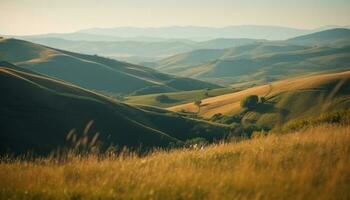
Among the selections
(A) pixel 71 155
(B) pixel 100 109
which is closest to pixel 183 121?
(B) pixel 100 109

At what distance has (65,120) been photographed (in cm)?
10744

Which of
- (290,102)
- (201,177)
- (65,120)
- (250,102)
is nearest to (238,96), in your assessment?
(250,102)

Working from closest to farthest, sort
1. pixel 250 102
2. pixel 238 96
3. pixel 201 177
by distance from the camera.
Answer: pixel 201 177
pixel 250 102
pixel 238 96

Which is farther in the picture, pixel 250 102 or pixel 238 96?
pixel 238 96

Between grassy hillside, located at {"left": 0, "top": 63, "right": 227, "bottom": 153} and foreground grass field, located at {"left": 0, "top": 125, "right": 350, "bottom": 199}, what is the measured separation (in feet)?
240

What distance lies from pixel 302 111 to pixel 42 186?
15382cm

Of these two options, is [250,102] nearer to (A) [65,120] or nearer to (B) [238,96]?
(B) [238,96]

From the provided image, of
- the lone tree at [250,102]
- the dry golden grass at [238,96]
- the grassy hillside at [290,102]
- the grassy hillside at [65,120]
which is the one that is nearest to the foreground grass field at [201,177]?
the grassy hillside at [65,120]

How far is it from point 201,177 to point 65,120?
102099mm

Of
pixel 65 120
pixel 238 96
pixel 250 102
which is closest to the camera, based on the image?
pixel 65 120

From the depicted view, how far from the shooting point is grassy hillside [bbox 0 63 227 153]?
91812 mm

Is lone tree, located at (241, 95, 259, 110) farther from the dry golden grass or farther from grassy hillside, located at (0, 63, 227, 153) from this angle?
grassy hillside, located at (0, 63, 227, 153)

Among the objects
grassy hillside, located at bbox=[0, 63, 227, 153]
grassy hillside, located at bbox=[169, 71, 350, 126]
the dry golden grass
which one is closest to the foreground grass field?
grassy hillside, located at bbox=[0, 63, 227, 153]

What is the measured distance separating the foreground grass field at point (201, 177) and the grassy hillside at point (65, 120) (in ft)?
240
